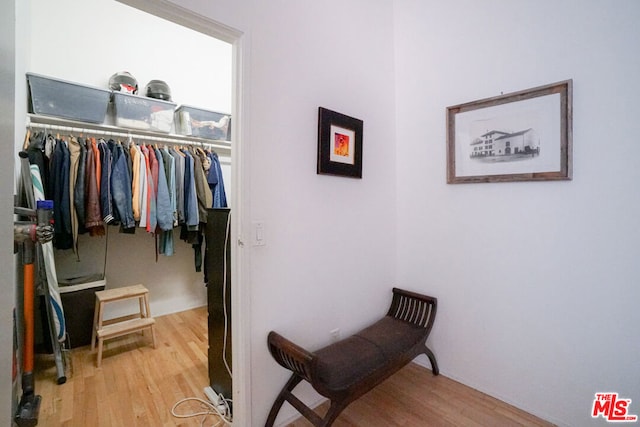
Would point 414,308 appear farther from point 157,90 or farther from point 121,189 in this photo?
point 157,90

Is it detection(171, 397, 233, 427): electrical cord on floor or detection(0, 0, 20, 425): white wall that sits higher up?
detection(0, 0, 20, 425): white wall

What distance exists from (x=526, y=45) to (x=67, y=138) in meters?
3.23

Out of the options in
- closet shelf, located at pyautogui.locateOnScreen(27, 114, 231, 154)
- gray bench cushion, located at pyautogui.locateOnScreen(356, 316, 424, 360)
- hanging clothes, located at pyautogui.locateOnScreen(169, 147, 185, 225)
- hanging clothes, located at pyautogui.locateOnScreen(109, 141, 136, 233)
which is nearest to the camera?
gray bench cushion, located at pyautogui.locateOnScreen(356, 316, 424, 360)

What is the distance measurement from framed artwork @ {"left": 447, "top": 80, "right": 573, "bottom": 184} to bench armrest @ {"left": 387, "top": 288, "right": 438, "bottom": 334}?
0.88m

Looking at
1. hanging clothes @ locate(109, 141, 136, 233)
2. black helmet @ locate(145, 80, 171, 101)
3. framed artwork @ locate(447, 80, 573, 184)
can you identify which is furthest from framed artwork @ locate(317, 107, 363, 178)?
black helmet @ locate(145, 80, 171, 101)

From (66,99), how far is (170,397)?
2.22 m

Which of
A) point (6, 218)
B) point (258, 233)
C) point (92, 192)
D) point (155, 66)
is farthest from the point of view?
point (155, 66)

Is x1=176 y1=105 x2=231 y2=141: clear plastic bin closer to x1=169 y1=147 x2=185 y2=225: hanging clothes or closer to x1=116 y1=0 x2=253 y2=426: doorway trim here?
x1=169 y1=147 x2=185 y2=225: hanging clothes

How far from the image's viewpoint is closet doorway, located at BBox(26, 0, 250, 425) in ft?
4.31

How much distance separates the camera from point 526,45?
5.10 ft

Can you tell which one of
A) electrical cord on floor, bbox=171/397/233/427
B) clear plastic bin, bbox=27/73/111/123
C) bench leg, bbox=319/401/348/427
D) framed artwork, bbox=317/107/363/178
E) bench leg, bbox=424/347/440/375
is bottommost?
electrical cord on floor, bbox=171/397/233/427

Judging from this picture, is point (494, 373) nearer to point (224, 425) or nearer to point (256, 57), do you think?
point (224, 425)

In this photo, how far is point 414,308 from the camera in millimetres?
2014

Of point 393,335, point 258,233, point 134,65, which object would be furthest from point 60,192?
point 393,335
